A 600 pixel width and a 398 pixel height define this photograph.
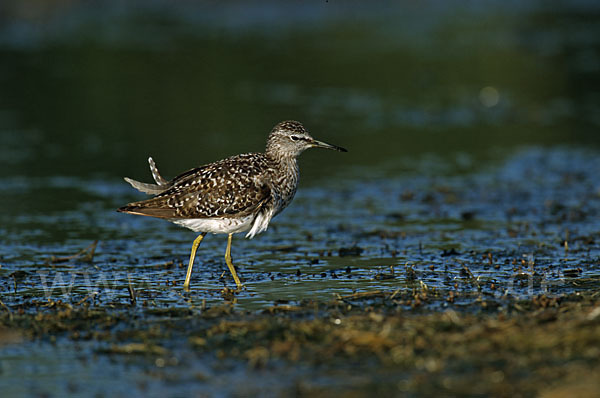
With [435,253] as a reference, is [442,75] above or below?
above

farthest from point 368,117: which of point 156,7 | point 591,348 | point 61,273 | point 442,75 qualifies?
point 156,7

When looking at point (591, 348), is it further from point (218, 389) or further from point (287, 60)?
point (287, 60)

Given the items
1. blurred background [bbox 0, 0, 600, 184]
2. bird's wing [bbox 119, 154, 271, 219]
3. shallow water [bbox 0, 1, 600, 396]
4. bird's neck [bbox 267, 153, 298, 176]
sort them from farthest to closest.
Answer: blurred background [bbox 0, 0, 600, 184], bird's neck [bbox 267, 153, 298, 176], bird's wing [bbox 119, 154, 271, 219], shallow water [bbox 0, 1, 600, 396]

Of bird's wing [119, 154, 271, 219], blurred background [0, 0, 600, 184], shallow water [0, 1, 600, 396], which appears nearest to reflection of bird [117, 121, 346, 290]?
bird's wing [119, 154, 271, 219]

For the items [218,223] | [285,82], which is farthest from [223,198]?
[285,82]

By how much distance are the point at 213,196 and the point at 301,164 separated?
7467 millimetres

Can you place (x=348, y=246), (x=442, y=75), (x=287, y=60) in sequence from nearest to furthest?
(x=348, y=246), (x=442, y=75), (x=287, y=60)

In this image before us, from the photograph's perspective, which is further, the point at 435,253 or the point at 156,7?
the point at 156,7

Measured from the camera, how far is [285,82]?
83.6ft

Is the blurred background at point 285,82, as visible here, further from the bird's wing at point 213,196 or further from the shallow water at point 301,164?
the bird's wing at point 213,196

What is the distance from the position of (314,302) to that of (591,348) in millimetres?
3137

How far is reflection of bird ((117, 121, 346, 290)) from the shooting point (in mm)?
10977

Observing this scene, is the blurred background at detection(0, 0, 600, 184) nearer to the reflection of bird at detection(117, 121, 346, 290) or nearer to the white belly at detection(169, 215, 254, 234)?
the reflection of bird at detection(117, 121, 346, 290)

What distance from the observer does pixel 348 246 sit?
12.8 metres
